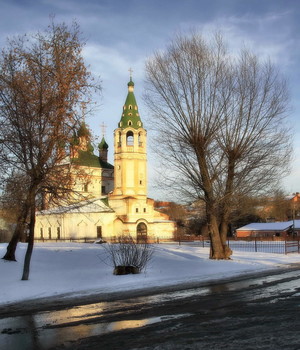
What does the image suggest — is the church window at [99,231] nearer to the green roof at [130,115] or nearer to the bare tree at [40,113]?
the green roof at [130,115]

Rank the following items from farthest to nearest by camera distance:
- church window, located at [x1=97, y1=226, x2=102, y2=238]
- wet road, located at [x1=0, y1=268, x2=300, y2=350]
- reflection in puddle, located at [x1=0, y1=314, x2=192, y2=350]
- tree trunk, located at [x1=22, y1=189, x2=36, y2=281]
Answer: church window, located at [x1=97, y1=226, x2=102, y2=238]
tree trunk, located at [x1=22, y1=189, x2=36, y2=281]
reflection in puddle, located at [x1=0, y1=314, x2=192, y2=350]
wet road, located at [x1=0, y1=268, x2=300, y2=350]

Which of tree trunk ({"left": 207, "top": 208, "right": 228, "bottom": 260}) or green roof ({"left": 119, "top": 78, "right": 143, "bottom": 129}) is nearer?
tree trunk ({"left": 207, "top": 208, "right": 228, "bottom": 260})

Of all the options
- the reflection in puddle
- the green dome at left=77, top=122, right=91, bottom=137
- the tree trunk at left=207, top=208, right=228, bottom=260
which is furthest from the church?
the reflection in puddle

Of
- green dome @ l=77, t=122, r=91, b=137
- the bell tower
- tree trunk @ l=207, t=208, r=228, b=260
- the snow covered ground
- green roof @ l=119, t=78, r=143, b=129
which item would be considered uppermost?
green roof @ l=119, t=78, r=143, b=129

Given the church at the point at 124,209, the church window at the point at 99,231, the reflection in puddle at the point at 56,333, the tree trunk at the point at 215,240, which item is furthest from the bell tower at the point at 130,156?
the reflection in puddle at the point at 56,333

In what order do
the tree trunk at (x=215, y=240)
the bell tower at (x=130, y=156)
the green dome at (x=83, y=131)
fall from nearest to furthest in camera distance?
the green dome at (x=83, y=131)
the tree trunk at (x=215, y=240)
the bell tower at (x=130, y=156)

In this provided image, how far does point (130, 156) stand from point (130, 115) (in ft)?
22.5

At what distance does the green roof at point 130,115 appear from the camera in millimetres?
71875

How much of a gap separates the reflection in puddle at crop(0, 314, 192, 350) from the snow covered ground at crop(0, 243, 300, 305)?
12.7ft

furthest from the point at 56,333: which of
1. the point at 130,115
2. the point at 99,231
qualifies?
the point at 130,115

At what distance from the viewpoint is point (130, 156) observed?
71.0 m

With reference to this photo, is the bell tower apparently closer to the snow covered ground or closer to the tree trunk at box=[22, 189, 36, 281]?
the snow covered ground

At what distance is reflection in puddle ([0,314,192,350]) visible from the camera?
7132mm

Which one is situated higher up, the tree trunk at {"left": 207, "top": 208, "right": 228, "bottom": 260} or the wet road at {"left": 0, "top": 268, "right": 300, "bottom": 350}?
the tree trunk at {"left": 207, "top": 208, "right": 228, "bottom": 260}
